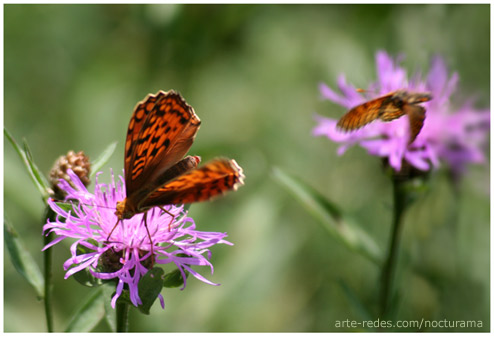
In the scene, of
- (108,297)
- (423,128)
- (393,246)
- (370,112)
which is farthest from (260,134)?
(108,297)

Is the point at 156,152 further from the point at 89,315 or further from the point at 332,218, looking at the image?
the point at 332,218

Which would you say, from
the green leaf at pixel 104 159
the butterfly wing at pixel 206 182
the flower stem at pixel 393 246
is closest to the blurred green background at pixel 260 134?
the flower stem at pixel 393 246

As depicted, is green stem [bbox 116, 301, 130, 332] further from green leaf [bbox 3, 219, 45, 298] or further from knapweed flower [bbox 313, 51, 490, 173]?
knapweed flower [bbox 313, 51, 490, 173]

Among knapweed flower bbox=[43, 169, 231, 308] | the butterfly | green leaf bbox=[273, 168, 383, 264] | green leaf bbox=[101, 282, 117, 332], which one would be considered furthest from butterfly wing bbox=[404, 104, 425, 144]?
green leaf bbox=[101, 282, 117, 332]

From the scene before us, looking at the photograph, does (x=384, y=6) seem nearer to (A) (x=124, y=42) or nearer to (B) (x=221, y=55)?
(B) (x=221, y=55)

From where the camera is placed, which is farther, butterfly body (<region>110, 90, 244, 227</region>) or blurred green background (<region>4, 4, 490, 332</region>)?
blurred green background (<region>4, 4, 490, 332</region>)

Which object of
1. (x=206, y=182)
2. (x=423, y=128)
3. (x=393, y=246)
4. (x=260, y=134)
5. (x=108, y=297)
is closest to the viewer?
(x=206, y=182)

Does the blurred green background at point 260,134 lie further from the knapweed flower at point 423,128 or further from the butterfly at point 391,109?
the butterfly at point 391,109
